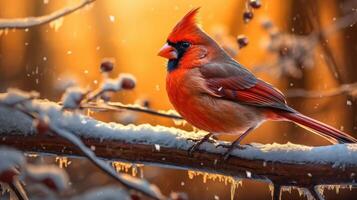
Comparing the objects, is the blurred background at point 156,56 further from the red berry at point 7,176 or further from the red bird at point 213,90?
the red berry at point 7,176

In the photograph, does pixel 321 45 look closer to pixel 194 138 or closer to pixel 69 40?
pixel 69 40

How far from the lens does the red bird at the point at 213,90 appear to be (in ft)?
6.49

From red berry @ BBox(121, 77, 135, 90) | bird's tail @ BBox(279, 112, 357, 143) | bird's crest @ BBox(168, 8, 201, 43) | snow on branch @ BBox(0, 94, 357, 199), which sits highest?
bird's crest @ BBox(168, 8, 201, 43)

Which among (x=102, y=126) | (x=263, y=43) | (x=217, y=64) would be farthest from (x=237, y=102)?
(x=263, y=43)

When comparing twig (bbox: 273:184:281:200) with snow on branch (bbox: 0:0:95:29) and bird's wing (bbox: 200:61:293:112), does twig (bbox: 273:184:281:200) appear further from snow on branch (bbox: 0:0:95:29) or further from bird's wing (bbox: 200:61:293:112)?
snow on branch (bbox: 0:0:95:29)

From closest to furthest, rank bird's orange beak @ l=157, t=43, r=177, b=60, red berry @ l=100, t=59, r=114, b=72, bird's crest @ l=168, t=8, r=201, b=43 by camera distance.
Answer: red berry @ l=100, t=59, r=114, b=72
bird's crest @ l=168, t=8, r=201, b=43
bird's orange beak @ l=157, t=43, r=177, b=60

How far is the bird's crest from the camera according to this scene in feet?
6.48

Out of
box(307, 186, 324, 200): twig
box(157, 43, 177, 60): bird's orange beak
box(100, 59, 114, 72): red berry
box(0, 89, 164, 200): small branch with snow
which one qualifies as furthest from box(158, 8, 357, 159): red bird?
box(0, 89, 164, 200): small branch with snow

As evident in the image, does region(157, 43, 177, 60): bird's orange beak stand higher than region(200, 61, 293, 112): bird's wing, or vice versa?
region(157, 43, 177, 60): bird's orange beak

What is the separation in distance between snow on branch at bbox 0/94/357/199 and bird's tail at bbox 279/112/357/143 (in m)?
0.11

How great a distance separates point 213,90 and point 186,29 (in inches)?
8.2

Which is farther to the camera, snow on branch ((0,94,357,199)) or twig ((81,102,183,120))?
snow on branch ((0,94,357,199))

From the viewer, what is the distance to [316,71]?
162 inches

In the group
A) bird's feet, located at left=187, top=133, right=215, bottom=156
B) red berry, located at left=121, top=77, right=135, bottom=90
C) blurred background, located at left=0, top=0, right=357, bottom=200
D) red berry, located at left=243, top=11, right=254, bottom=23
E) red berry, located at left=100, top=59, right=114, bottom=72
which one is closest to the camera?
red berry, located at left=121, top=77, right=135, bottom=90
